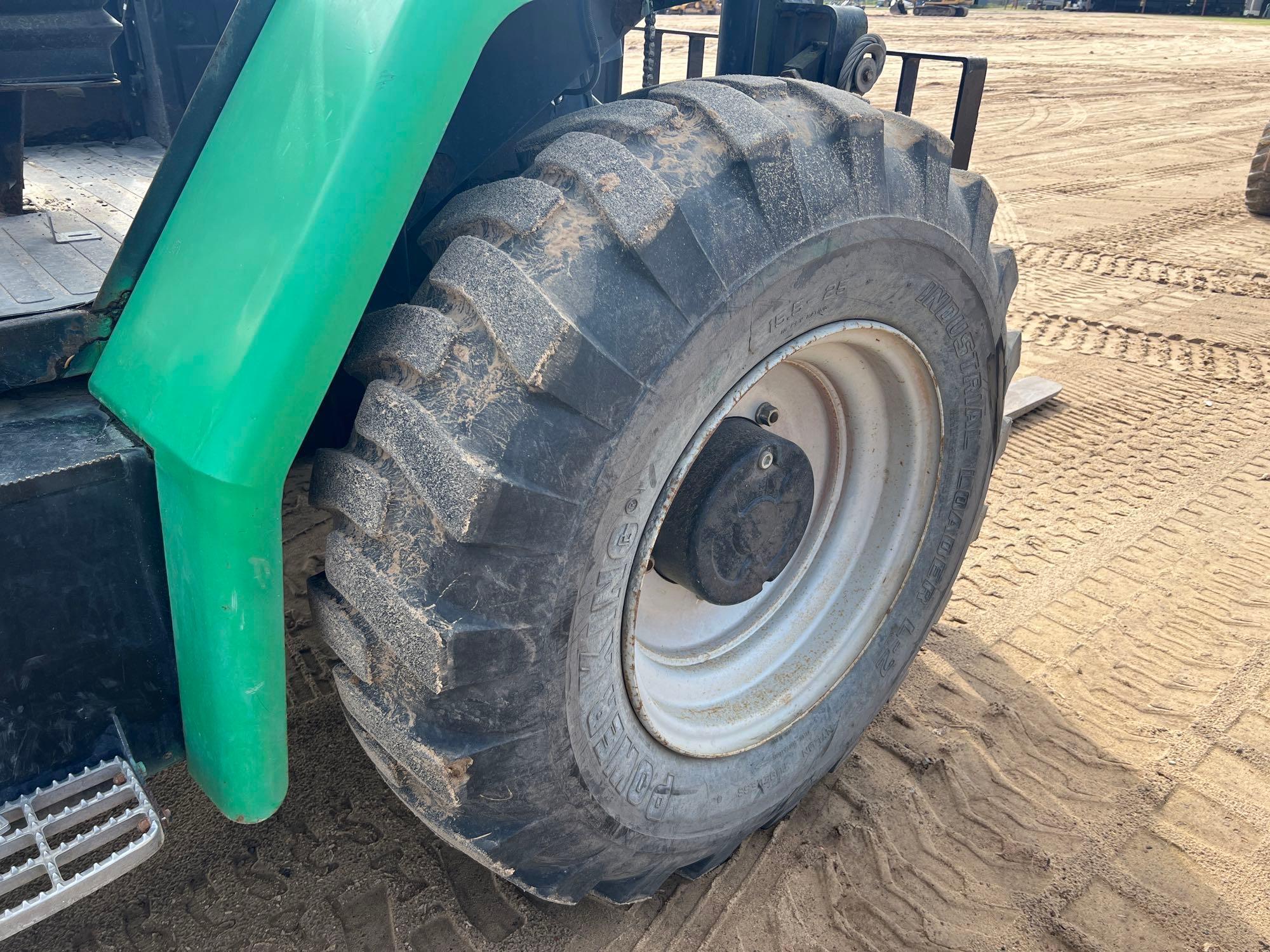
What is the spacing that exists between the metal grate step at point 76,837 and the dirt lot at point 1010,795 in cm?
64

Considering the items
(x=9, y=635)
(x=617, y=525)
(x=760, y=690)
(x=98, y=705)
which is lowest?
(x=760, y=690)

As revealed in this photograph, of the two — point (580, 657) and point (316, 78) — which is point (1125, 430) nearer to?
point (580, 657)

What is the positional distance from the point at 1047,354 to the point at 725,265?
13.9 ft

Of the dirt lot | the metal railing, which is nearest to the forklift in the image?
the dirt lot

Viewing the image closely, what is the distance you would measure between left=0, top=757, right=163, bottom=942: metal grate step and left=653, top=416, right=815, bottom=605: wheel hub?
94cm

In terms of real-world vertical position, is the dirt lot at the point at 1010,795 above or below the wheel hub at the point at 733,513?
below

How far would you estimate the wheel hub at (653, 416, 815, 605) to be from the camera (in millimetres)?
1764

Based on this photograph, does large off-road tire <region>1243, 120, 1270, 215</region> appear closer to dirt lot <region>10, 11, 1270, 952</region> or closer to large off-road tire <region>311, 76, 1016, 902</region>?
dirt lot <region>10, 11, 1270, 952</region>

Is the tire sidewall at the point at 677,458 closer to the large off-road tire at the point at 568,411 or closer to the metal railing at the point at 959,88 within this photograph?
the large off-road tire at the point at 568,411

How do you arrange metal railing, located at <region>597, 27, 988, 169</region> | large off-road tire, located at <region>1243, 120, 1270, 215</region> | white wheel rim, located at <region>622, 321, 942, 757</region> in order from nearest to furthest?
white wheel rim, located at <region>622, 321, 942, 757</region> → metal railing, located at <region>597, 27, 988, 169</region> → large off-road tire, located at <region>1243, 120, 1270, 215</region>

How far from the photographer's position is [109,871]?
1.31 metres

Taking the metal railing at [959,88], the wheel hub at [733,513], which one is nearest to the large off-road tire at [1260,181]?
the metal railing at [959,88]

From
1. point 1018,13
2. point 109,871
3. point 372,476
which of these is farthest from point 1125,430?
point 1018,13

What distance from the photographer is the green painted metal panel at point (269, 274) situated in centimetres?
118
